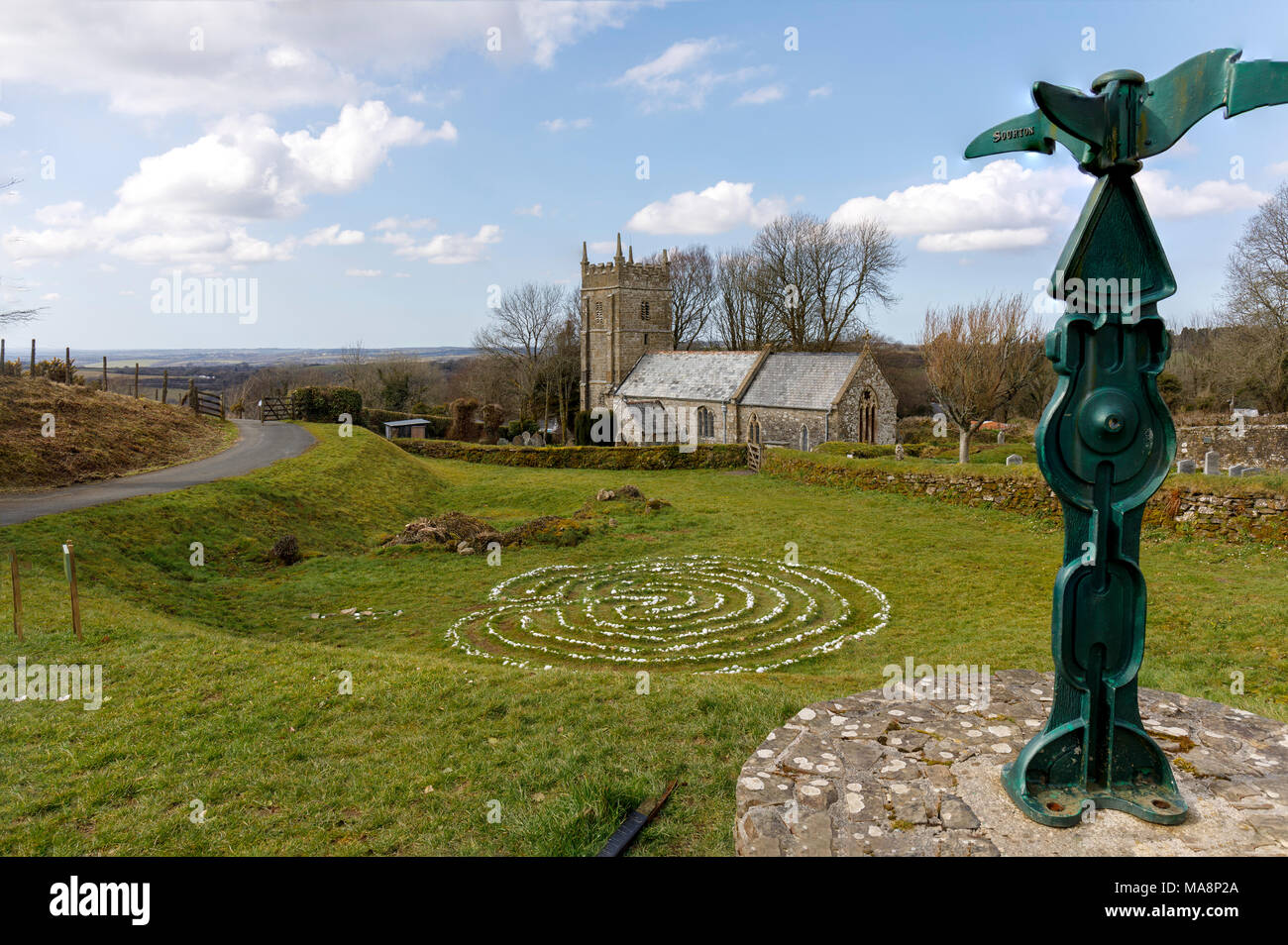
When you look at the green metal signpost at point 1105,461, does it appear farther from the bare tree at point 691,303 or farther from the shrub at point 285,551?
the bare tree at point 691,303

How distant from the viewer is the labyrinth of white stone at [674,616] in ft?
38.4

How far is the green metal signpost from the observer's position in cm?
463

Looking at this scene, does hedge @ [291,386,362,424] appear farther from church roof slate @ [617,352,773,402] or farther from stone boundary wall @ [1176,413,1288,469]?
stone boundary wall @ [1176,413,1288,469]

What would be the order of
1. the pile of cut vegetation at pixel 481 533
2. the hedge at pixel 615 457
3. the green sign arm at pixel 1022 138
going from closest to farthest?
the green sign arm at pixel 1022 138 < the pile of cut vegetation at pixel 481 533 < the hedge at pixel 615 457

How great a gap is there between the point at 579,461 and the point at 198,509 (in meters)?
21.4

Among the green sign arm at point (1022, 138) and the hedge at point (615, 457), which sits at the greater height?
the green sign arm at point (1022, 138)

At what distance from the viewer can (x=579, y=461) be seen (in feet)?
127

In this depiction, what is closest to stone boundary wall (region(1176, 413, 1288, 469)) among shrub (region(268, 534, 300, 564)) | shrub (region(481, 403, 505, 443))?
shrub (region(268, 534, 300, 564))

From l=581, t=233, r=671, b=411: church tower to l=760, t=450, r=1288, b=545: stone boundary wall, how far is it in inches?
848

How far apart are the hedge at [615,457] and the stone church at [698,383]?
3.91 m

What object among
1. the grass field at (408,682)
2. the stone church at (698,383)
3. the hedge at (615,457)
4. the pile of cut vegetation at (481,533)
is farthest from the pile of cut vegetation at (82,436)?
the stone church at (698,383)

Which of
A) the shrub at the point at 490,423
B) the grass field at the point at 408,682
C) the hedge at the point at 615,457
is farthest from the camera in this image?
the shrub at the point at 490,423

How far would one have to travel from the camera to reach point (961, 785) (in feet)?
16.5
